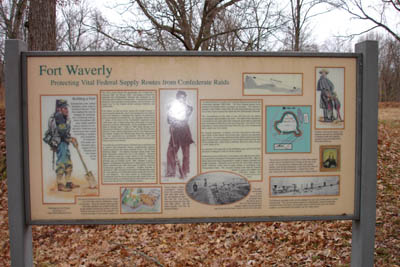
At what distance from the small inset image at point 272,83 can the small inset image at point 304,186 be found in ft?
2.68

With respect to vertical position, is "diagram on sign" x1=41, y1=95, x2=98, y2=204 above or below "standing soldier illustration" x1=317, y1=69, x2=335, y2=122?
below

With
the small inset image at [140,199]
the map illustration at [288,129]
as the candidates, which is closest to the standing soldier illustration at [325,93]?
the map illustration at [288,129]

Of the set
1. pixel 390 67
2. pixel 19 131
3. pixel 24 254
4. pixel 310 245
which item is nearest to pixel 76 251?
pixel 24 254

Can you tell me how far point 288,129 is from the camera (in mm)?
3203

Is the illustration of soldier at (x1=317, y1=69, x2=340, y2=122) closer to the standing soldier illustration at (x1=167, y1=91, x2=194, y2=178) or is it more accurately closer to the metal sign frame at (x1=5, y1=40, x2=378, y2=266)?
the metal sign frame at (x1=5, y1=40, x2=378, y2=266)

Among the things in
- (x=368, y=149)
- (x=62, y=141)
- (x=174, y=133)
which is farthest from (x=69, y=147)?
(x=368, y=149)

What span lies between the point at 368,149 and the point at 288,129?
2.49 ft

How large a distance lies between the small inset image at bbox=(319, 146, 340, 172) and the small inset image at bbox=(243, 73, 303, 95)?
23.3 inches

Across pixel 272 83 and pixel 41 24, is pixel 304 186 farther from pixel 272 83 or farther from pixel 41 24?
pixel 41 24

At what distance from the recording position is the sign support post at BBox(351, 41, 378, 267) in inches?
124

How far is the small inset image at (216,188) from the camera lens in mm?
3164

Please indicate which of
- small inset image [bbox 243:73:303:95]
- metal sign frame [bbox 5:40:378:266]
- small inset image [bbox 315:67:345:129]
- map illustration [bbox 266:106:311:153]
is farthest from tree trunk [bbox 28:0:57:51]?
small inset image [bbox 315:67:345:129]

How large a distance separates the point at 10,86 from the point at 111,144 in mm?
1014

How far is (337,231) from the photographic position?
18.4 feet
